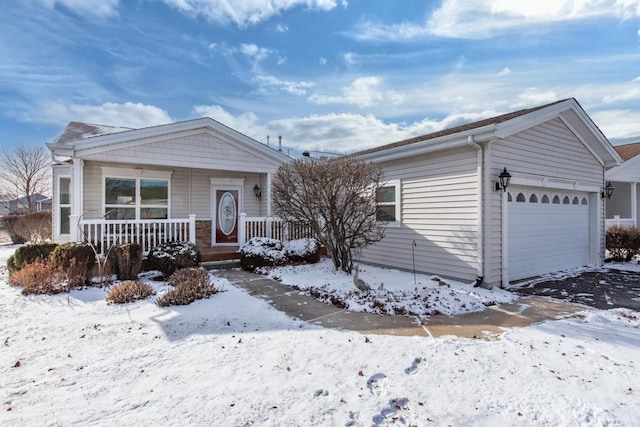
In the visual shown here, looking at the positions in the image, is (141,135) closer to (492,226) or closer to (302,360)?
(302,360)

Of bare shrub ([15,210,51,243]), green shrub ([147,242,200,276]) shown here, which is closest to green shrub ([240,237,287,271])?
green shrub ([147,242,200,276])

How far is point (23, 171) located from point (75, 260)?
87.2 ft

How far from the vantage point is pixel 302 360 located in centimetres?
337

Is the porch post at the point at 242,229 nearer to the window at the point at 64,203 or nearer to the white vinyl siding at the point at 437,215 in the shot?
the white vinyl siding at the point at 437,215

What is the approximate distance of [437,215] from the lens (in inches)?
306

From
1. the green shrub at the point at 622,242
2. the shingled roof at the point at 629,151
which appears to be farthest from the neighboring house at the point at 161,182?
the shingled roof at the point at 629,151

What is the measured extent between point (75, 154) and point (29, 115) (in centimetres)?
1140

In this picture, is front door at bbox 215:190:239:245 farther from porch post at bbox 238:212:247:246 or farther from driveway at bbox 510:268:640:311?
driveway at bbox 510:268:640:311

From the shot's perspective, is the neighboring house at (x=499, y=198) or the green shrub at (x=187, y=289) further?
the neighboring house at (x=499, y=198)

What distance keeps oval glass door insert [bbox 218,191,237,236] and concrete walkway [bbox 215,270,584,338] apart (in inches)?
219

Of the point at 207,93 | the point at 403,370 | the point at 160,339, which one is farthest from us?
the point at 207,93

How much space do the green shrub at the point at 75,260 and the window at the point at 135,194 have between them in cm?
278

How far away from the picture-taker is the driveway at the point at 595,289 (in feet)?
19.5

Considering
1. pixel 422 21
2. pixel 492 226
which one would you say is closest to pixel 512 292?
pixel 492 226
